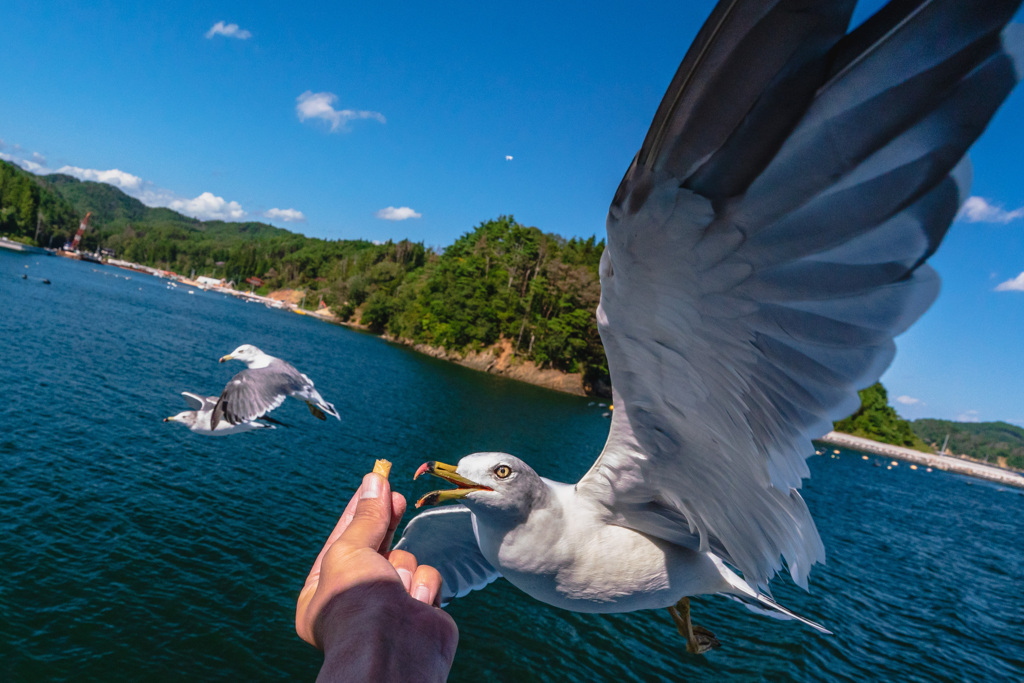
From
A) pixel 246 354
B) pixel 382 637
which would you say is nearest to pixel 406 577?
pixel 382 637

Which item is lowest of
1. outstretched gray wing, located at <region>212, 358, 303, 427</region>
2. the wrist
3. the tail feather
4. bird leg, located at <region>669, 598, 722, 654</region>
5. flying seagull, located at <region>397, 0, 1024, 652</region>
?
outstretched gray wing, located at <region>212, 358, 303, 427</region>

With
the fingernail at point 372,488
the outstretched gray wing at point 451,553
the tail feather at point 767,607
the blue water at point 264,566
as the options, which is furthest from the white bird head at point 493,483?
the blue water at point 264,566

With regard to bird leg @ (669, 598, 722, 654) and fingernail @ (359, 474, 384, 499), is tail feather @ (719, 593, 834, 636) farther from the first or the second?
fingernail @ (359, 474, 384, 499)

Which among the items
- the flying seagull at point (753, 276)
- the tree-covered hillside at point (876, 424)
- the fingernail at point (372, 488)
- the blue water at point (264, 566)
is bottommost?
the blue water at point (264, 566)

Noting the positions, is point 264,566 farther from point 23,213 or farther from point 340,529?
point 23,213

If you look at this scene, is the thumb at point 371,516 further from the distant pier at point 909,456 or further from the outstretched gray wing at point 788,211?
the distant pier at point 909,456

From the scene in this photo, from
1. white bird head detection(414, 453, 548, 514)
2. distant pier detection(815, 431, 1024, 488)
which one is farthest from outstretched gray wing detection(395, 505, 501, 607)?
distant pier detection(815, 431, 1024, 488)
